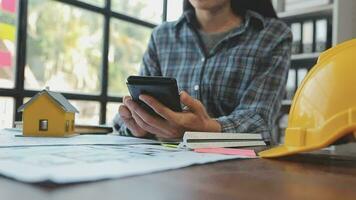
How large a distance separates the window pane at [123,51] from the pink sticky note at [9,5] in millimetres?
671

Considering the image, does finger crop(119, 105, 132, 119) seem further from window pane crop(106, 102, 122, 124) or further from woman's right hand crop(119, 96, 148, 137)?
window pane crop(106, 102, 122, 124)

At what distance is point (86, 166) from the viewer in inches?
16.4

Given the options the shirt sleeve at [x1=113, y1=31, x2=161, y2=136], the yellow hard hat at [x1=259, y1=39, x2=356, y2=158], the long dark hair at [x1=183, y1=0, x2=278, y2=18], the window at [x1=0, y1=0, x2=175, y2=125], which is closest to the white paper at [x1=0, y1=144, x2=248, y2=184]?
the yellow hard hat at [x1=259, y1=39, x2=356, y2=158]

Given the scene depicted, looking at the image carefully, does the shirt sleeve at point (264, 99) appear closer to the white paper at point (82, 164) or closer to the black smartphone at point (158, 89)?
the black smartphone at point (158, 89)

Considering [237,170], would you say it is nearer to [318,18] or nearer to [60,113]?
[60,113]

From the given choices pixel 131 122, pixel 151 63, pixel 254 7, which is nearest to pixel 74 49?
pixel 151 63

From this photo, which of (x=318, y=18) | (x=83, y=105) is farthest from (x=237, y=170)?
(x=318, y=18)

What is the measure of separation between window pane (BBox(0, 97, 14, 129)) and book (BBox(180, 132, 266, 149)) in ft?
4.28

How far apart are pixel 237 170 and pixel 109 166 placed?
0.15 meters

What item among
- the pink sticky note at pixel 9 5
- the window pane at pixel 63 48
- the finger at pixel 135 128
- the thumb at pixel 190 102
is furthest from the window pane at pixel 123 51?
the thumb at pixel 190 102

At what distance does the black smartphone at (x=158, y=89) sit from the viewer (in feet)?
2.46

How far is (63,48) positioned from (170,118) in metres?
1.49

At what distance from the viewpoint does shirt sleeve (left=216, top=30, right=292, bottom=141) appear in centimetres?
106

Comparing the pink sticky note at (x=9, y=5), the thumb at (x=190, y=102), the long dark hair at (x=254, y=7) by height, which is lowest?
the thumb at (x=190, y=102)
